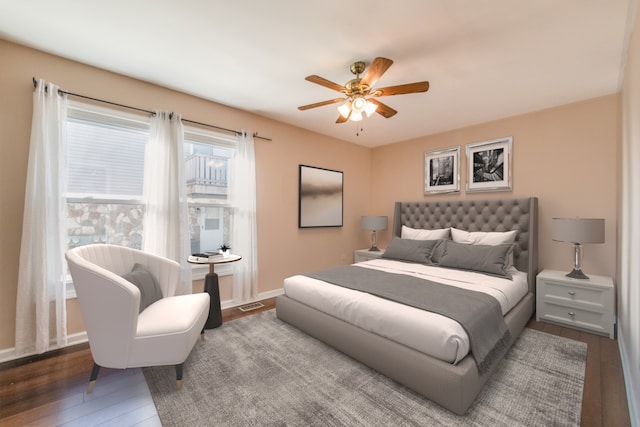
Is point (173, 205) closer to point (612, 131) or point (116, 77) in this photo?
point (116, 77)

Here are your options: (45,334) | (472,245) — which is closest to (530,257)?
(472,245)

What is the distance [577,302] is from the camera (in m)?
2.75

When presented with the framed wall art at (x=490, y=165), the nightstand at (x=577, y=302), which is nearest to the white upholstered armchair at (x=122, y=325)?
the nightstand at (x=577, y=302)

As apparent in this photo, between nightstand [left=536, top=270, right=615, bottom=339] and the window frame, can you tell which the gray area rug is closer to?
nightstand [left=536, top=270, right=615, bottom=339]

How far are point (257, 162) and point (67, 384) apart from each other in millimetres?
2864

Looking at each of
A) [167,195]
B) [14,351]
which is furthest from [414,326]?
[14,351]

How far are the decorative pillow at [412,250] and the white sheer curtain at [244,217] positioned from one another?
2.00 m

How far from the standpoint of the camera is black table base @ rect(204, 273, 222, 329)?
2.84 meters

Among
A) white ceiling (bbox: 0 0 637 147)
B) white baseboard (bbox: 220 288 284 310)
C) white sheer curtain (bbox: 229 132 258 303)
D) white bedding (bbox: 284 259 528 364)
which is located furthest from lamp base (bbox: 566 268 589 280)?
Answer: white sheer curtain (bbox: 229 132 258 303)

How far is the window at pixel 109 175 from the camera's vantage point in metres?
2.52

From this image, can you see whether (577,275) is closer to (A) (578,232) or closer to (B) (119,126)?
(A) (578,232)

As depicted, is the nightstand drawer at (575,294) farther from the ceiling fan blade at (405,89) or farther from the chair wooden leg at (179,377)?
the chair wooden leg at (179,377)

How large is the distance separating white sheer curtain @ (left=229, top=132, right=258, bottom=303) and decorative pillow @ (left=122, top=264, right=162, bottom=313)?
3.85ft

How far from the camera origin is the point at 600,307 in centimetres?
262
